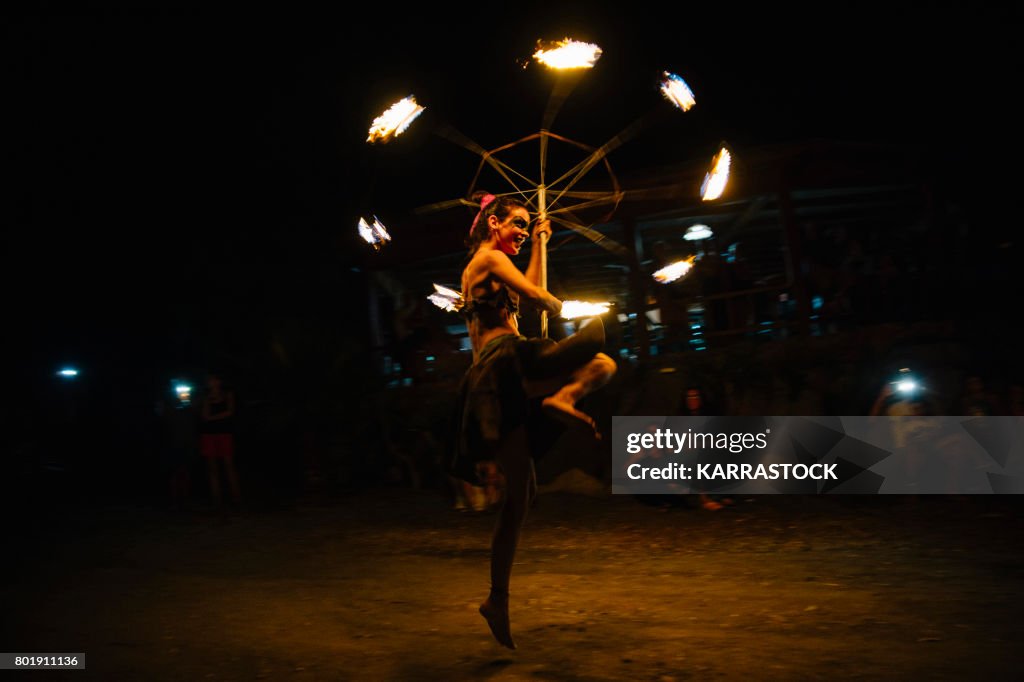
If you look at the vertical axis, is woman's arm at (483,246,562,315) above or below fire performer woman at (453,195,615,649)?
above

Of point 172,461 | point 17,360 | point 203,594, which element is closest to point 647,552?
point 203,594

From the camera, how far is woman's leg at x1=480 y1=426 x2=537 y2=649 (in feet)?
15.0

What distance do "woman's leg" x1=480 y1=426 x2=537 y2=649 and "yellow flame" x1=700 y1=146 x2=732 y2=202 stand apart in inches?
65.4

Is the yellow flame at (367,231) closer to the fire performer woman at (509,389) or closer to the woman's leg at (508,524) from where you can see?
the fire performer woman at (509,389)

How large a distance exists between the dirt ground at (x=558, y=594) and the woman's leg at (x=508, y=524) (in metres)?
0.21

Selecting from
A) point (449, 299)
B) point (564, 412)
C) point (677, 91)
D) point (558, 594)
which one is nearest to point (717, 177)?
point (677, 91)

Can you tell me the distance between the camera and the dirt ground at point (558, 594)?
4570 mm

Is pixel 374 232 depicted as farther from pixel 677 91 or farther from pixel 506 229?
pixel 677 91

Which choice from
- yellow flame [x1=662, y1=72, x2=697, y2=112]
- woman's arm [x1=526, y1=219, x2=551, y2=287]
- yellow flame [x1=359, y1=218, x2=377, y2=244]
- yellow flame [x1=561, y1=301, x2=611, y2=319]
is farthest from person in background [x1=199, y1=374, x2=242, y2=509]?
yellow flame [x1=662, y1=72, x2=697, y2=112]

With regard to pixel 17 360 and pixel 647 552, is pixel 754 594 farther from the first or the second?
pixel 17 360

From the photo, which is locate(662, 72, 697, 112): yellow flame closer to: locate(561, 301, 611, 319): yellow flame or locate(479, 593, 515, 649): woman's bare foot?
locate(561, 301, 611, 319): yellow flame

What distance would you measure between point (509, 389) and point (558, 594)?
2.26 meters

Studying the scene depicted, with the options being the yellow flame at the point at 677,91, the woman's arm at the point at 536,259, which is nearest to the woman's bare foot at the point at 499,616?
the woman's arm at the point at 536,259

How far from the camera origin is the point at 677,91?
17.0 ft
